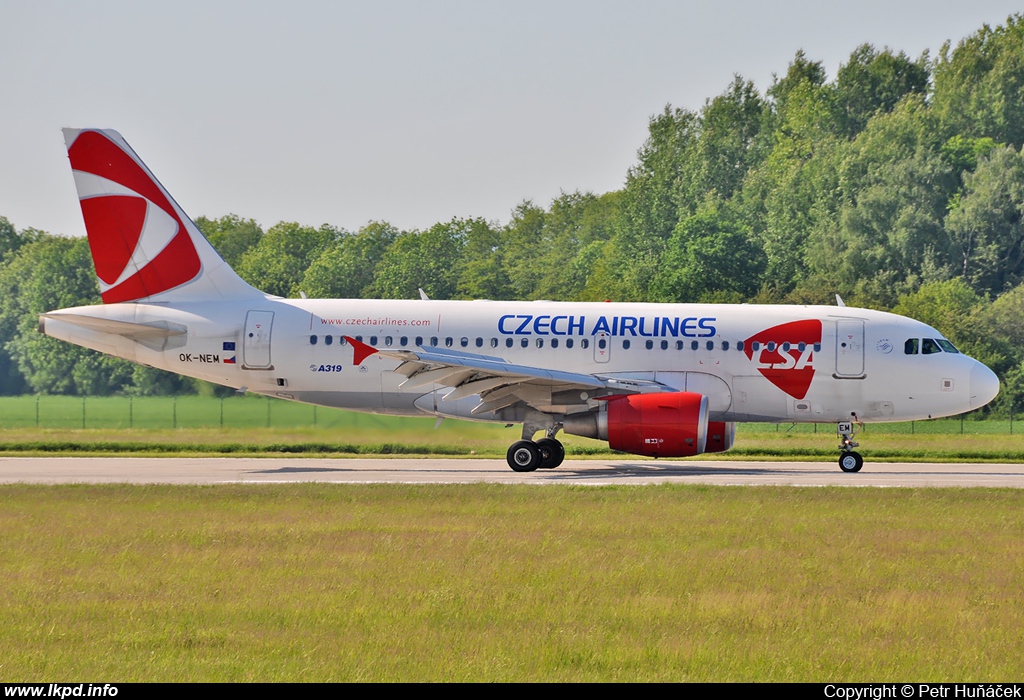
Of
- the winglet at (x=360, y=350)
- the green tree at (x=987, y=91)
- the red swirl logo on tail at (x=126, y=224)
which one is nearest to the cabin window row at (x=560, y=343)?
the winglet at (x=360, y=350)

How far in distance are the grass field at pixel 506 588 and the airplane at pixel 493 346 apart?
23.4 ft

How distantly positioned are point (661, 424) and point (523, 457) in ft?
11.0

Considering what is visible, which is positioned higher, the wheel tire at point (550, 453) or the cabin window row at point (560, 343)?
the cabin window row at point (560, 343)

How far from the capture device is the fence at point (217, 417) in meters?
32.2

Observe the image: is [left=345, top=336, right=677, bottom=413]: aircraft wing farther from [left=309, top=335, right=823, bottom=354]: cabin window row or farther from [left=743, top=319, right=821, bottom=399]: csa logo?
[left=743, top=319, right=821, bottom=399]: csa logo

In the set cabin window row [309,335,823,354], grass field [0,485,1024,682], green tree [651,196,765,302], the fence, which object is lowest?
grass field [0,485,1024,682]

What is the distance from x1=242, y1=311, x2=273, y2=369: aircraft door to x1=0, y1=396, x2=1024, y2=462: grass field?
9.67 feet

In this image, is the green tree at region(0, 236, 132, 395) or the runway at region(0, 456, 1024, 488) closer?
the runway at region(0, 456, 1024, 488)

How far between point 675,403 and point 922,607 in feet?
42.7

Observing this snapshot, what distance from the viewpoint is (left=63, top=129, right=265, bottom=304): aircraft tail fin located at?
28.8 m

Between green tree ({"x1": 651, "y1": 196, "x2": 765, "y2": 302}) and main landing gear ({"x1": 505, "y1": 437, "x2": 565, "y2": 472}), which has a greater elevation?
green tree ({"x1": 651, "y1": 196, "x2": 765, "y2": 302})

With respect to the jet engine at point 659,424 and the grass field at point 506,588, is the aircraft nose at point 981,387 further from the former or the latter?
the grass field at point 506,588

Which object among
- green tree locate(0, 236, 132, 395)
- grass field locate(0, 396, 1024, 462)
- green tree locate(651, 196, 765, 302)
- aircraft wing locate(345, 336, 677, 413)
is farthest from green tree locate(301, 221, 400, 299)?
aircraft wing locate(345, 336, 677, 413)
